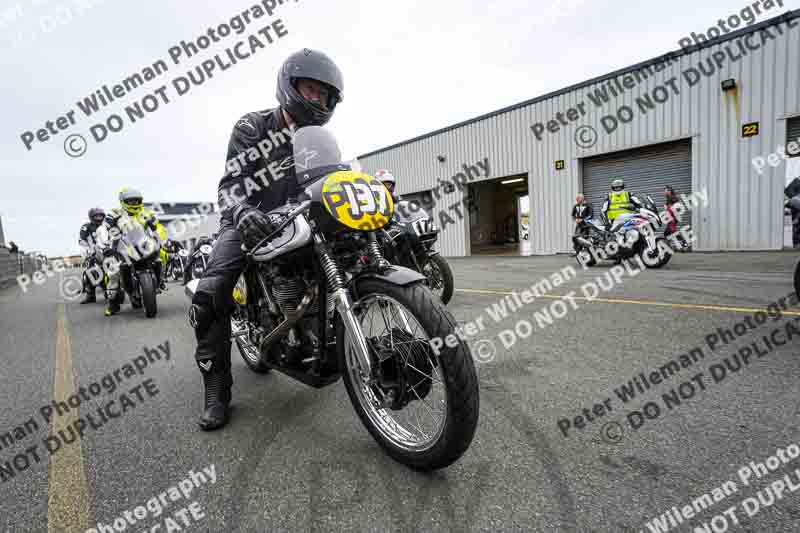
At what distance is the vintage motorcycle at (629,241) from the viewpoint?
24.3 ft

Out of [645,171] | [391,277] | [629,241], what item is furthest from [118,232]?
[645,171]

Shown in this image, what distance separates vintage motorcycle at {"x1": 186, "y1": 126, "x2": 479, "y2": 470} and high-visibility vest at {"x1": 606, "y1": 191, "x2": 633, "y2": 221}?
25.9 ft

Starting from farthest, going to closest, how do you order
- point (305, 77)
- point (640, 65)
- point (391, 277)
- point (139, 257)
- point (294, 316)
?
1. point (640, 65)
2. point (139, 257)
3. point (305, 77)
4. point (294, 316)
5. point (391, 277)

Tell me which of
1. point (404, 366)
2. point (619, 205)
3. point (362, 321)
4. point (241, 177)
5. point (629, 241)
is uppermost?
point (241, 177)

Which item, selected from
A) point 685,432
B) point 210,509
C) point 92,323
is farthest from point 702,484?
point 92,323

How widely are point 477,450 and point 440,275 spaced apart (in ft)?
11.3

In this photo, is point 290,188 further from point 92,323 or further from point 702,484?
point 92,323

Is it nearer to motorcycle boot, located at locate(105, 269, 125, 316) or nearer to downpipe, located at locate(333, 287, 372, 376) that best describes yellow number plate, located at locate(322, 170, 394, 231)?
downpipe, located at locate(333, 287, 372, 376)

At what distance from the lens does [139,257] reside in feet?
19.4

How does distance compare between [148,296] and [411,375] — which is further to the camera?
[148,296]

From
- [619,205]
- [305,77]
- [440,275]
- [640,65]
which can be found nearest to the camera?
[305,77]

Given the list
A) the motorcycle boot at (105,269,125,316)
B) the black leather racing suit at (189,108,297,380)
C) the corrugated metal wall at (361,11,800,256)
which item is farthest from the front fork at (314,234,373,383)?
the corrugated metal wall at (361,11,800,256)

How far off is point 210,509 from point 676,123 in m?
13.2

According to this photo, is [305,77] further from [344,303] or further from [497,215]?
[497,215]
